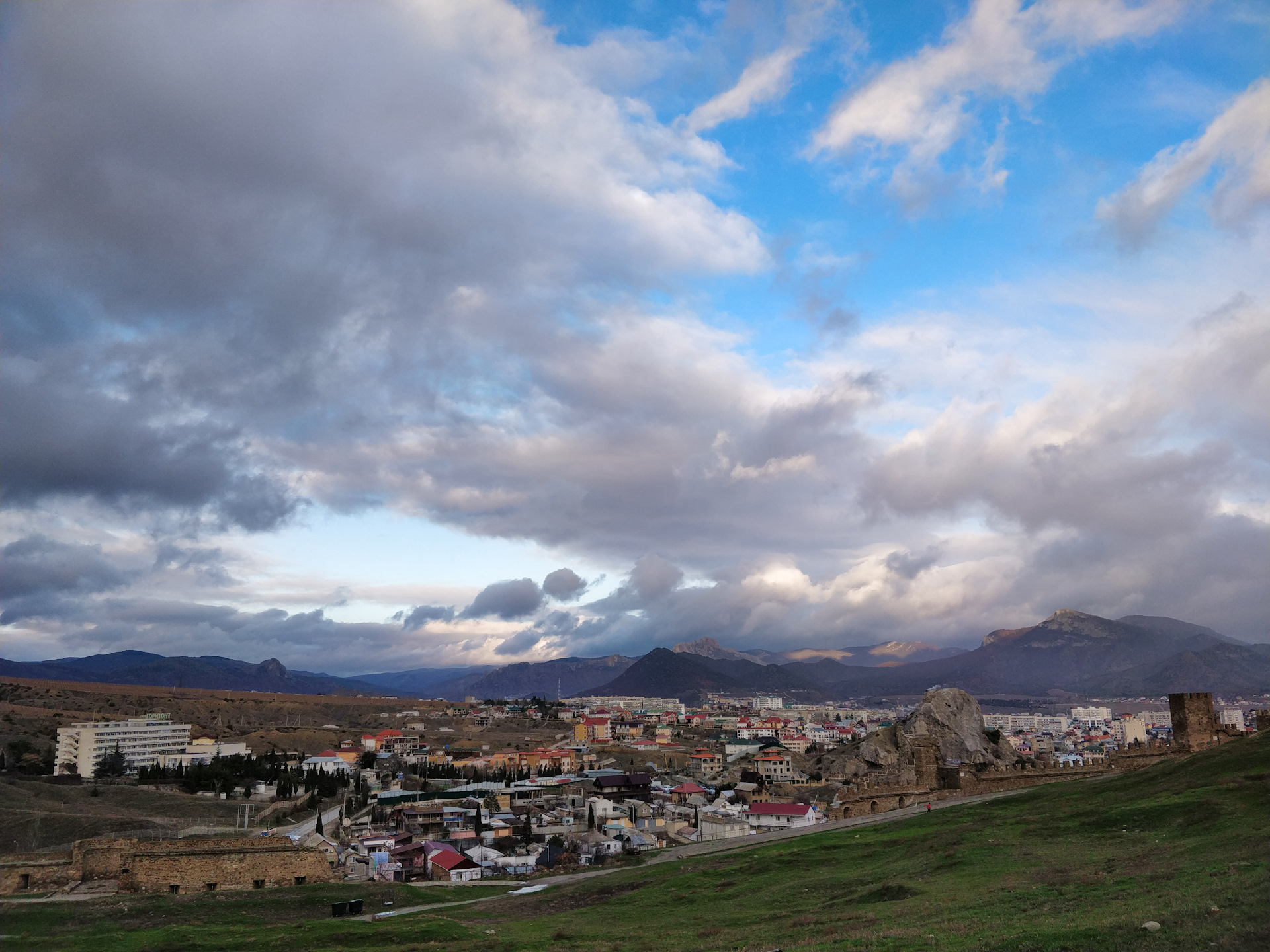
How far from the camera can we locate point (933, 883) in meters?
31.0

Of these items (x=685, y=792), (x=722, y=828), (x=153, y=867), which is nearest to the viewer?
(x=153, y=867)

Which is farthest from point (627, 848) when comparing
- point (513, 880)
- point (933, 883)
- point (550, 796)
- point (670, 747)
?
point (670, 747)

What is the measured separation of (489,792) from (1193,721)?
66.4m

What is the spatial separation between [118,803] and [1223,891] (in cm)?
7825

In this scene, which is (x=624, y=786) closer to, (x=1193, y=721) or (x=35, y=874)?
(x=1193, y=721)

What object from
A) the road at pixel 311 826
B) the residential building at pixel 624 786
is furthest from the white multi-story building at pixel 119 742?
the residential building at pixel 624 786

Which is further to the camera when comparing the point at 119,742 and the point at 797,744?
the point at 797,744

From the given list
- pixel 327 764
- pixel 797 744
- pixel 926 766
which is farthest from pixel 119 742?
pixel 797 744

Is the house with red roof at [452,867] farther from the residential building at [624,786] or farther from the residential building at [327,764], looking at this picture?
the residential building at [327,764]

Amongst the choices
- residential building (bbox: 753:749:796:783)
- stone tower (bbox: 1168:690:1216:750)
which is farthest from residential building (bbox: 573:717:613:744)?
stone tower (bbox: 1168:690:1216:750)

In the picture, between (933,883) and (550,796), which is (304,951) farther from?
(550,796)

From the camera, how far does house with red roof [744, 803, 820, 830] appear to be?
7025cm

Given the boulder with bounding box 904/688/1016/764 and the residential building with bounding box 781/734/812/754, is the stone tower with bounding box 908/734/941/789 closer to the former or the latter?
the boulder with bounding box 904/688/1016/764

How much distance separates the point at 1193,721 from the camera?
2628 inches
